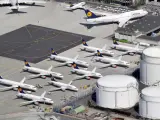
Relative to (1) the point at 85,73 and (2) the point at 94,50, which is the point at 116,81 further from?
(2) the point at 94,50

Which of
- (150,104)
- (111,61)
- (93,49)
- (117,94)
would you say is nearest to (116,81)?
(117,94)

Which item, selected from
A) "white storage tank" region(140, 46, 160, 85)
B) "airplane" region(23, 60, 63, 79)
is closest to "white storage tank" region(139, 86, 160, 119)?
"white storage tank" region(140, 46, 160, 85)

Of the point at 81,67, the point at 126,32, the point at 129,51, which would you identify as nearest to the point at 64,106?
the point at 81,67

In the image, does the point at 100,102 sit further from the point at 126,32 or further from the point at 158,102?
the point at 126,32

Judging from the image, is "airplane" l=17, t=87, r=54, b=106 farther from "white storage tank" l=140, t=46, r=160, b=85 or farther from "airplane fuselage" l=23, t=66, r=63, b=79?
"white storage tank" l=140, t=46, r=160, b=85

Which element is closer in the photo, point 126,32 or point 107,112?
point 107,112
